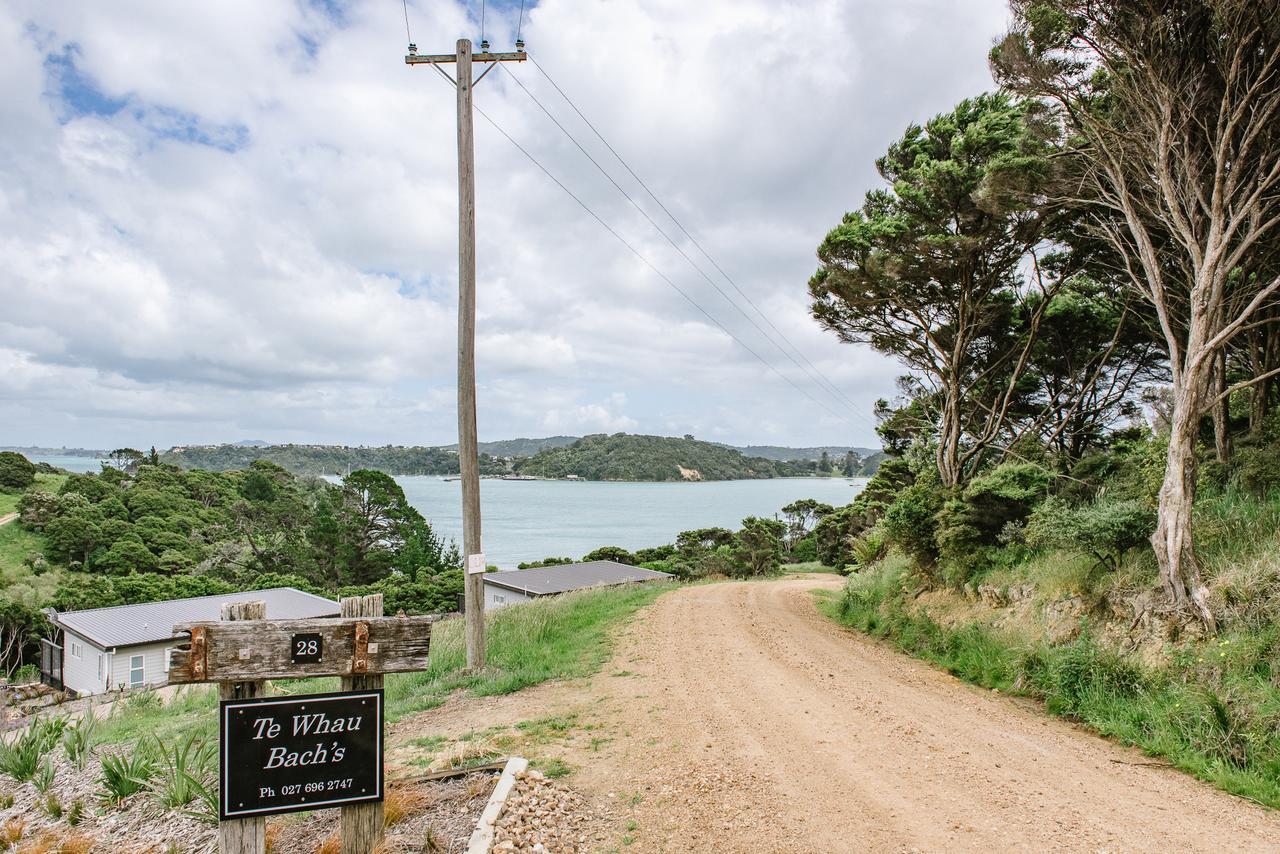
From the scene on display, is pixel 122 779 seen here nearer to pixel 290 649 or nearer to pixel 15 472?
pixel 290 649

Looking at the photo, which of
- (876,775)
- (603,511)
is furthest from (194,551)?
(876,775)

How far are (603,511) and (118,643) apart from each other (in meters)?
64.7

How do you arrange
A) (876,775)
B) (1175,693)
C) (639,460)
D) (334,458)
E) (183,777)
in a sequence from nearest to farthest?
(183,777)
(876,775)
(1175,693)
(639,460)
(334,458)

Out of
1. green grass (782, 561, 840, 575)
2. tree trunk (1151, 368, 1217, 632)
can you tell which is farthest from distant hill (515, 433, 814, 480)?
tree trunk (1151, 368, 1217, 632)

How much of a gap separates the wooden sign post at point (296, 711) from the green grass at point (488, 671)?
2.80 m

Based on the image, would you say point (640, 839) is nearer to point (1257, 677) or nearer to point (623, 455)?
point (1257, 677)

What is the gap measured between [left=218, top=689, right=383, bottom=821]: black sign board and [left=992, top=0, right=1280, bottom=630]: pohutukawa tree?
7.54 metres

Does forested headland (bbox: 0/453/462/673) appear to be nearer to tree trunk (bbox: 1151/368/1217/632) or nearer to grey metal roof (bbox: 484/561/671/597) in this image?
grey metal roof (bbox: 484/561/671/597)

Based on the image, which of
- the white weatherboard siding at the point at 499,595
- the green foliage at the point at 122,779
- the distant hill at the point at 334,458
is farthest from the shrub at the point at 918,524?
the distant hill at the point at 334,458

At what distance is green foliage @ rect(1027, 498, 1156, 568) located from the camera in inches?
307

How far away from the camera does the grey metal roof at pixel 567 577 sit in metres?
32.1

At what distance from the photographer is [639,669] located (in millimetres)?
8617

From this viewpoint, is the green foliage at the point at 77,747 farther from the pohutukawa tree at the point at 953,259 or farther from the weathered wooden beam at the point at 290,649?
the pohutukawa tree at the point at 953,259

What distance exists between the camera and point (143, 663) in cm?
2373
